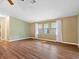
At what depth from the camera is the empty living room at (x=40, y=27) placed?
4.84 meters

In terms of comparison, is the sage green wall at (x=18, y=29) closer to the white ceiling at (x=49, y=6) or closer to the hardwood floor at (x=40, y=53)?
the white ceiling at (x=49, y=6)

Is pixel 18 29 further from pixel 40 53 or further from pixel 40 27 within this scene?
pixel 40 53

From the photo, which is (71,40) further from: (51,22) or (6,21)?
(6,21)

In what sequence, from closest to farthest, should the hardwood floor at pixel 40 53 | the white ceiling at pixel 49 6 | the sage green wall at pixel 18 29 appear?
the hardwood floor at pixel 40 53
the white ceiling at pixel 49 6
the sage green wall at pixel 18 29

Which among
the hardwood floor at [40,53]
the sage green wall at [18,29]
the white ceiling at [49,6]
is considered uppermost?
the white ceiling at [49,6]

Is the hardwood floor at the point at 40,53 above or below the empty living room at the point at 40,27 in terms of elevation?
below

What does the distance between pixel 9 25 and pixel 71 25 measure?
511 centimetres

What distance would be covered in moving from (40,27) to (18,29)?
222cm

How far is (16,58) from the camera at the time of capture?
11.9ft

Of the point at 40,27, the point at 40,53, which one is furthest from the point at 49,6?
the point at 40,27

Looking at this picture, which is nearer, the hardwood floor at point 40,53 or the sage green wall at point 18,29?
the hardwood floor at point 40,53

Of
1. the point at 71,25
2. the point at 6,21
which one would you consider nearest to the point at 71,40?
the point at 71,25

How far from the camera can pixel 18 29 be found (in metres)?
8.89

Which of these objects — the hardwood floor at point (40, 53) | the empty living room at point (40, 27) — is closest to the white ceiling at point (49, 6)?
the empty living room at point (40, 27)
